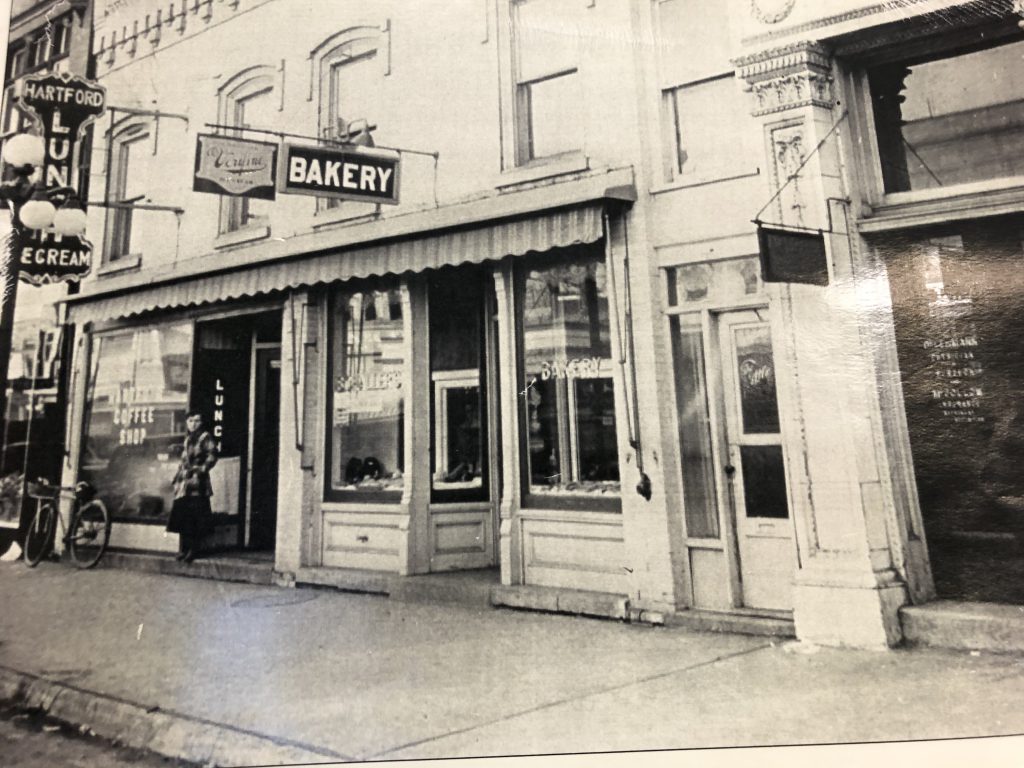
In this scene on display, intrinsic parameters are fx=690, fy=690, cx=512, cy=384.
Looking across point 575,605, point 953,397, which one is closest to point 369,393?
point 575,605

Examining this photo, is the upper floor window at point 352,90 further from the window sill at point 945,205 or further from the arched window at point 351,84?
the window sill at point 945,205

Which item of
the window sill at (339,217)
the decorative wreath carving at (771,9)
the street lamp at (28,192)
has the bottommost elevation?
the street lamp at (28,192)

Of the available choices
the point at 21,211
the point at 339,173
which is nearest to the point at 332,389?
the point at 339,173

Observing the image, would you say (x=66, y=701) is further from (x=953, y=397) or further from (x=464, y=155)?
(x=953, y=397)

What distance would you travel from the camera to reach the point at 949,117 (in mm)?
4219

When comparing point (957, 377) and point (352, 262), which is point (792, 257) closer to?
point (957, 377)

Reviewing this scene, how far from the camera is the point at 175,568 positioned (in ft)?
24.0

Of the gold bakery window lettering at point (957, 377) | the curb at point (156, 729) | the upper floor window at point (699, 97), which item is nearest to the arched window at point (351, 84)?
the upper floor window at point (699, 97)

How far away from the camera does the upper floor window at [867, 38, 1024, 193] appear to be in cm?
398

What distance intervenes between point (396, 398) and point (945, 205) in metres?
4.74

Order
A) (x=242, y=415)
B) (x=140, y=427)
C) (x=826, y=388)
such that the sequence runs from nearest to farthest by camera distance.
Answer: (x=826, y=388), (x=140, y=427), (x=242, y=415)

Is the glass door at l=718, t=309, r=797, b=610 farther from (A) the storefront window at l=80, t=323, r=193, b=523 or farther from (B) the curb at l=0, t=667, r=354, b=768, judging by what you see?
(A) the storefront window at l=80, t=323, r=193, b=523

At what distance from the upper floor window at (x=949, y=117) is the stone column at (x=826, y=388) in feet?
1.03

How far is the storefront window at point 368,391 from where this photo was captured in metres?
6.80
